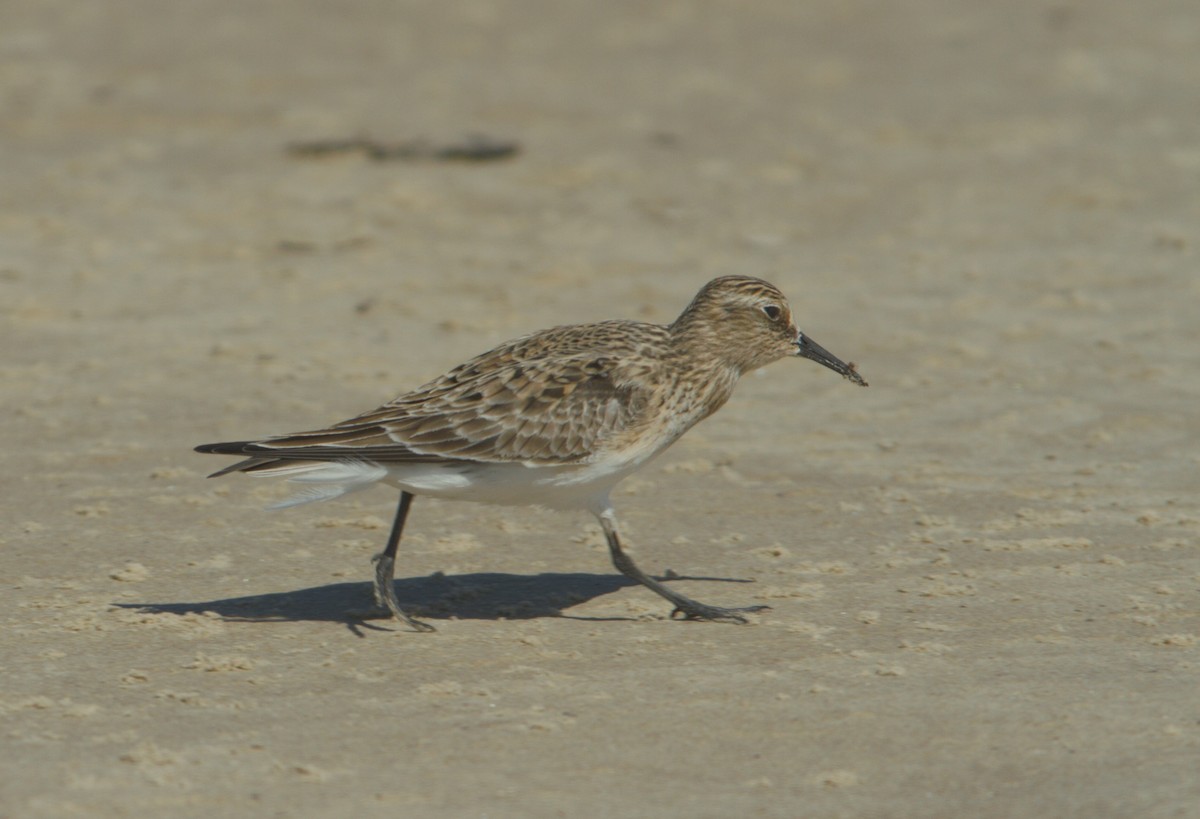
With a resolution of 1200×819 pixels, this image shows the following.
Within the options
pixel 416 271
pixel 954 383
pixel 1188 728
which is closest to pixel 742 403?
pixel 954 383

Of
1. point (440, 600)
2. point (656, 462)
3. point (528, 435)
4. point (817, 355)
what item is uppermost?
point (817, 355)

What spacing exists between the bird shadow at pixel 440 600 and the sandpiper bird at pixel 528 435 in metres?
0.22

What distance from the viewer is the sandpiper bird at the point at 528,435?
22.0 ft

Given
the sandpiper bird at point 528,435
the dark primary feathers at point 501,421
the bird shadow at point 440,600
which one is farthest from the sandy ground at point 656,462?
the dark primary feathers at point 501,421

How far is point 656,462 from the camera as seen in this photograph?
9164 mm

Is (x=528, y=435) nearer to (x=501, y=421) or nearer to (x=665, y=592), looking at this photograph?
(x=501, y=421)

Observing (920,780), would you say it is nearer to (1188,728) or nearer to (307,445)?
(1188,728)

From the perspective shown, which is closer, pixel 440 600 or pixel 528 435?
pixel 528 435

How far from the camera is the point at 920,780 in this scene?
5.40m

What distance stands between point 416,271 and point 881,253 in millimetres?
3570

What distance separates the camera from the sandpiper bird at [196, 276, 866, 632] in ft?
22.0

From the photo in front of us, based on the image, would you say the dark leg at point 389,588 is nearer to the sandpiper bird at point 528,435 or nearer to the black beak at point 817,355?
the sandpiper bird at point 528,435

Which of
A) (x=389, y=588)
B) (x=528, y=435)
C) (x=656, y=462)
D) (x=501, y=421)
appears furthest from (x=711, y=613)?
(x=656, y=462)

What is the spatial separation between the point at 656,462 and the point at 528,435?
97.7 inches
